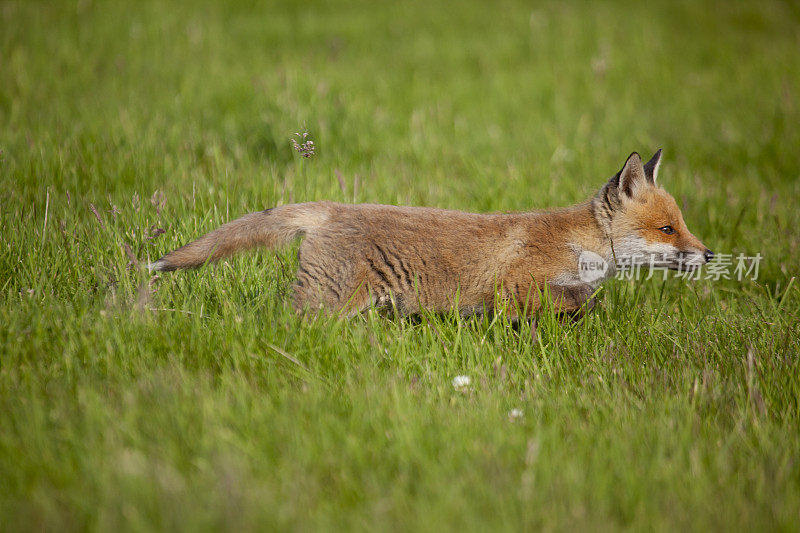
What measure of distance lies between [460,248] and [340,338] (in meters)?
1.12

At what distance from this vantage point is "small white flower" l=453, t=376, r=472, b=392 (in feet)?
11.2

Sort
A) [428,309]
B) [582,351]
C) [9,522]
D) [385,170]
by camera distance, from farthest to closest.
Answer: [385,170] → [428,309] → [582,351] → [9,522]

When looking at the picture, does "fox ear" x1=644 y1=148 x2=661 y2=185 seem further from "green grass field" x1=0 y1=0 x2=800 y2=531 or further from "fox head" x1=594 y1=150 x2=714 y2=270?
"green grass field" x1=0 y1=0 x2=800 y2=531

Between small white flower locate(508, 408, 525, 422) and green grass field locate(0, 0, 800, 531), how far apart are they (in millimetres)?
40

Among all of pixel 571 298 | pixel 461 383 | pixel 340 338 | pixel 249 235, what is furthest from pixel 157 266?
pixel 571 298

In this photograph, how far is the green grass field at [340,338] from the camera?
251cm

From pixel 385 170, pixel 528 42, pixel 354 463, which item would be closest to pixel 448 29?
pixel 528 42

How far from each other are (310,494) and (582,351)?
81.8 inches

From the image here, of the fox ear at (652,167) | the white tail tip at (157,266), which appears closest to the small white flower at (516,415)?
the white tail tip at (157,266)

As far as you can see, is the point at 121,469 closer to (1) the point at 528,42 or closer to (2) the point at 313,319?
(2) the point at 313,319

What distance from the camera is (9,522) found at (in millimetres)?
2283

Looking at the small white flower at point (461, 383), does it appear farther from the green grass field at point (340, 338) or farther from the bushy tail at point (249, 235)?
the bushy tail at point (249, 235)

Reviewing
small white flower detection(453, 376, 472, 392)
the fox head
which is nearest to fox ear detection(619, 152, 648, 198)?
the fox head

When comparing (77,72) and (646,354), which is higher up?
(77,72)
